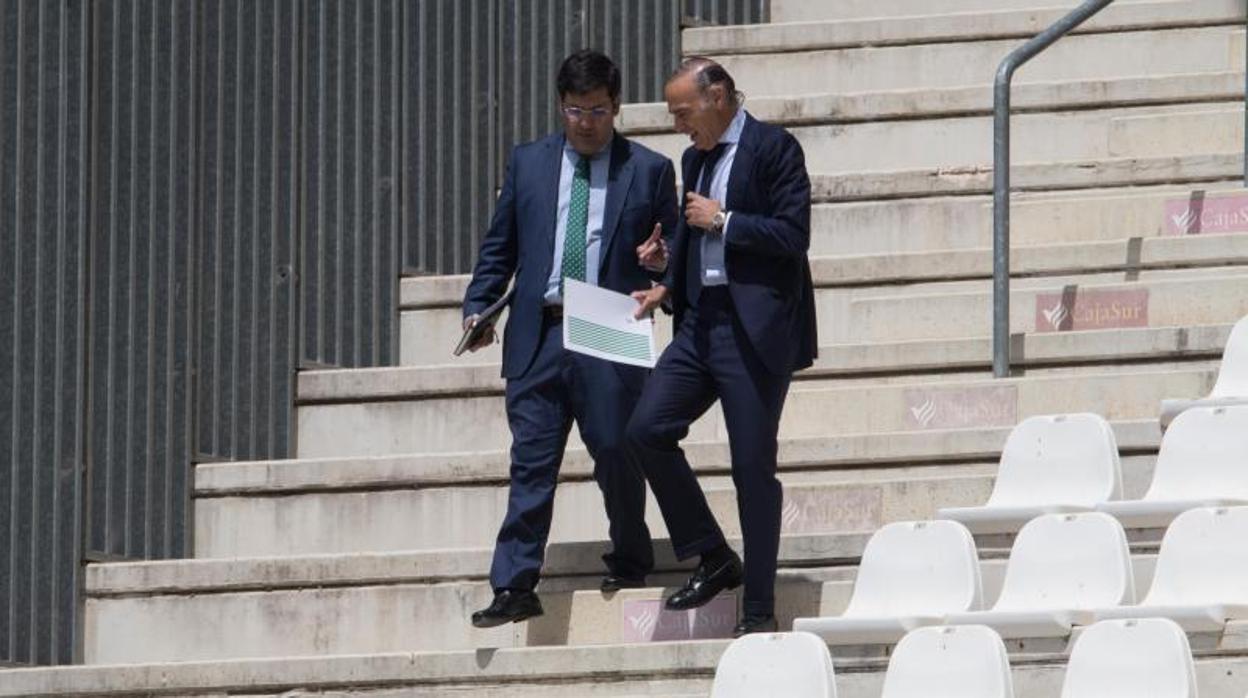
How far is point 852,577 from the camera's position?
867 centimetres

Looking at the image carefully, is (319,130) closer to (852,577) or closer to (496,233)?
(496,233)

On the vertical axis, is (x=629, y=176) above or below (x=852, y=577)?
above

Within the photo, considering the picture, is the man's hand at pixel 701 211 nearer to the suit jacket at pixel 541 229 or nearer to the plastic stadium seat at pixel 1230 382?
the suit jacket at pixel 541 229

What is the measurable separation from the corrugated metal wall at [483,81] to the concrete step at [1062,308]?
1.73 meters

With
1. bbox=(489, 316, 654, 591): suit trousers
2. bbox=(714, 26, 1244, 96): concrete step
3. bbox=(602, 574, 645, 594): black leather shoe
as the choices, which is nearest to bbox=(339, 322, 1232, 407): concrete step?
bbox=(489, 316, 654, 591): suit trousers

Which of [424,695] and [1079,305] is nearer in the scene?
[424,695]

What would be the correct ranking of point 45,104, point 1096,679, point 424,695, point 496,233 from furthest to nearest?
point 45,104
point 496,233
point 424,695
point 1096,679

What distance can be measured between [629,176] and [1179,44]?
3.14 meters

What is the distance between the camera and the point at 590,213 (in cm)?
909

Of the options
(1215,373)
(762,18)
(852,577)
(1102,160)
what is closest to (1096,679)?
(852,577)

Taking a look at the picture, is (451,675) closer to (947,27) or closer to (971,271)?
(971,271)

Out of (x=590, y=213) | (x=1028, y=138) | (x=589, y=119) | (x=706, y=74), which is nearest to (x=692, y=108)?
(x=706, y=74)

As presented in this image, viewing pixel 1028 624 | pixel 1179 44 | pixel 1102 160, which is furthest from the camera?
pixel 1179 44

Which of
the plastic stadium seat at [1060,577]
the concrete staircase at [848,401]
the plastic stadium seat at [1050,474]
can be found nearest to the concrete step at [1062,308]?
the concrete staircase at [848,401]
